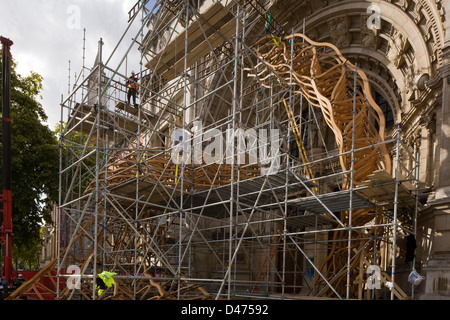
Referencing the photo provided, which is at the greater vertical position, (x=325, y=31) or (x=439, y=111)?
(x=325, y=31)

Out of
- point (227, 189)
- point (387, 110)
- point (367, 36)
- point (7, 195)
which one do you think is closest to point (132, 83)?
point (227, 189)

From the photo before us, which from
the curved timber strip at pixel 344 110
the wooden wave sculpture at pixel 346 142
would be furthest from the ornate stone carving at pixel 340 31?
the wooden wave sculpture at pixel 346 142

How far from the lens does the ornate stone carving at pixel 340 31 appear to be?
53.0 ft

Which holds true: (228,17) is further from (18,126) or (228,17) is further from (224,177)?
(18,126)

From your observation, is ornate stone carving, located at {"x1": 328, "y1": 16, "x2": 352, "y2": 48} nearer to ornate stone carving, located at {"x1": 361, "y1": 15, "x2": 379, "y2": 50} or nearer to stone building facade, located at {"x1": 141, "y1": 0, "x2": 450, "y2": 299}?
stone building facade, located at {"x1": 141, "y1": 0, "x2": 450, "y2": 299}

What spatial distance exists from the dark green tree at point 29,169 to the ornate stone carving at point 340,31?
1337cm

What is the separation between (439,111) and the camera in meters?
11.5

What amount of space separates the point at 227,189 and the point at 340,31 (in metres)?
8.25

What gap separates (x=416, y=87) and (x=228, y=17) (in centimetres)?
716

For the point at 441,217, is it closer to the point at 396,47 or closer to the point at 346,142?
the point at 346,142

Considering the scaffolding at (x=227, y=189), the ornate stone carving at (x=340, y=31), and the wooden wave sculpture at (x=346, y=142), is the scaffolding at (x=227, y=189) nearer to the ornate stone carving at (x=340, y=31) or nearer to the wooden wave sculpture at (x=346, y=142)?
the wooden wave sculpture at (x=346, y=142)

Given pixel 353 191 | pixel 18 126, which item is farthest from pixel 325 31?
pixel 18 126

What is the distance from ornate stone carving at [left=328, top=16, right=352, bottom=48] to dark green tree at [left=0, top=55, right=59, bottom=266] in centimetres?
1337

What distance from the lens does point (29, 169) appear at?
18328 mm
